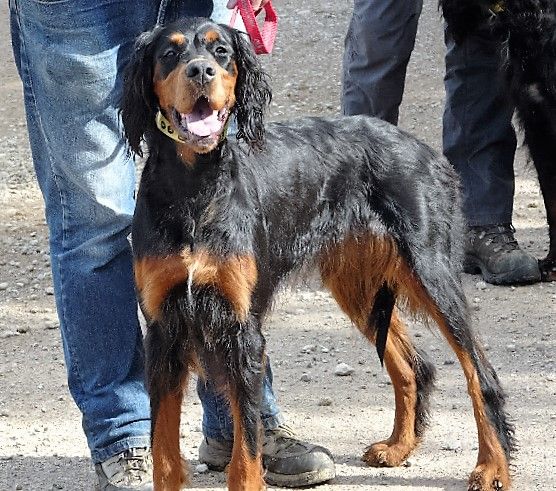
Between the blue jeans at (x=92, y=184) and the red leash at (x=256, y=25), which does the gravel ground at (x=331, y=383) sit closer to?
the blue jeans at (x=92, y=184)

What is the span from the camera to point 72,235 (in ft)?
11.8

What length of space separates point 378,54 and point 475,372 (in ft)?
8.44

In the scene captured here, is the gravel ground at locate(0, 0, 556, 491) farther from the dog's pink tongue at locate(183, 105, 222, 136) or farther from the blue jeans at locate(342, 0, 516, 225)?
the dog's pink tongue at locate(183, 105, 222, 136)

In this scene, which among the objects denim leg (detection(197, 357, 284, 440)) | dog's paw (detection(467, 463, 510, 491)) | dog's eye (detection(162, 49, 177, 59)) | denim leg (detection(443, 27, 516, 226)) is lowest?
dog's paw (detection(467, 463, 510, 491))

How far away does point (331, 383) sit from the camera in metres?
4.68

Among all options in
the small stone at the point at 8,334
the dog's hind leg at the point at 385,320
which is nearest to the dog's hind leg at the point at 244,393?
the dog's hind leg at the point at 385,320

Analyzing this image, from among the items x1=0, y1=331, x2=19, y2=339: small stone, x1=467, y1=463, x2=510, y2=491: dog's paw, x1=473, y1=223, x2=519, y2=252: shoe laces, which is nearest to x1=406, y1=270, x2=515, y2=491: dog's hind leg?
x1=467, y1=463, x2=510, y2=491: dog's paw

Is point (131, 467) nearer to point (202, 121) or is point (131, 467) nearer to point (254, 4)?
point (202, 121)

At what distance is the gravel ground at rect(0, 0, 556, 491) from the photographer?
396 cm

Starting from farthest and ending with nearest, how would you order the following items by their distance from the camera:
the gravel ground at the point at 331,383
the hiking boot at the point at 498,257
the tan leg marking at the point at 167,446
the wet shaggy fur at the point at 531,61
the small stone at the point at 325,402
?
the hiking boot at the point at 498,257 → the wet shaggy fur at the point at 531,61 → the small stone at the point at 325,402 → the gravel ground at the point at 331,383 → the tan leg marking at the point at 167,446

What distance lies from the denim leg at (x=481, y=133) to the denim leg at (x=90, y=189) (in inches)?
111

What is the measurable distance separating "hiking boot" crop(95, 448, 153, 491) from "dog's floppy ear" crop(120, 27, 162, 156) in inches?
41.2

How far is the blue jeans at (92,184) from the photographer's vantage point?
3.44m

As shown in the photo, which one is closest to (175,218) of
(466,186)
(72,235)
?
(72,235)
